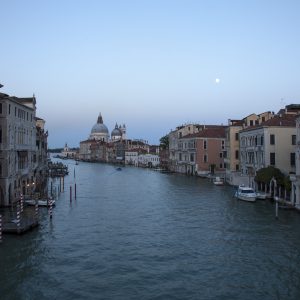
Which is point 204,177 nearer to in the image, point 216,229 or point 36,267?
point 216,229

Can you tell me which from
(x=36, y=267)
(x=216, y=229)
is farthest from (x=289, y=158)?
(x=36, y=267)

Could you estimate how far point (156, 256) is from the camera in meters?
20.0

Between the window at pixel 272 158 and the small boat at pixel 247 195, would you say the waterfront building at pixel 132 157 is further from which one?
the small boat at pixel 247 195

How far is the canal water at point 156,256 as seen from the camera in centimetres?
1575

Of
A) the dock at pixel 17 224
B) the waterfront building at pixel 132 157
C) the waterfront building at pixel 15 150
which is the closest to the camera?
the dock at pixel 17 224

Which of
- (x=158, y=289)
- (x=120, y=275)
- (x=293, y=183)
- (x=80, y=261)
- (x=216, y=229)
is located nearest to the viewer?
(x=158, y=289)

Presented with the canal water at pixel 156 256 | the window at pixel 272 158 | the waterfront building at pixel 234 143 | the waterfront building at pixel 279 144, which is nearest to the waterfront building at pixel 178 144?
the waterfront building at pixel 234 143

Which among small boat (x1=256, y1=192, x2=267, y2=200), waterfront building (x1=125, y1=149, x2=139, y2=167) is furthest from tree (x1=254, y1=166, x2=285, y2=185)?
waterfront building (x1=125, y1=149, x2=139, y2=167)

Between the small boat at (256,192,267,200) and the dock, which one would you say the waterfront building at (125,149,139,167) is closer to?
the small boat at (256,192,267,200)

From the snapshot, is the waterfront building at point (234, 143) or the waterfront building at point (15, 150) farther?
the waterfront building at point (234, 143)

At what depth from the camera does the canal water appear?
1575 centimetres

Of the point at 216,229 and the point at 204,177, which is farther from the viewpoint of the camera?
the point at 204,177

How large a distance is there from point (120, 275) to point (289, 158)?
2759 centimetres

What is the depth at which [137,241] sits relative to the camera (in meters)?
22.9
